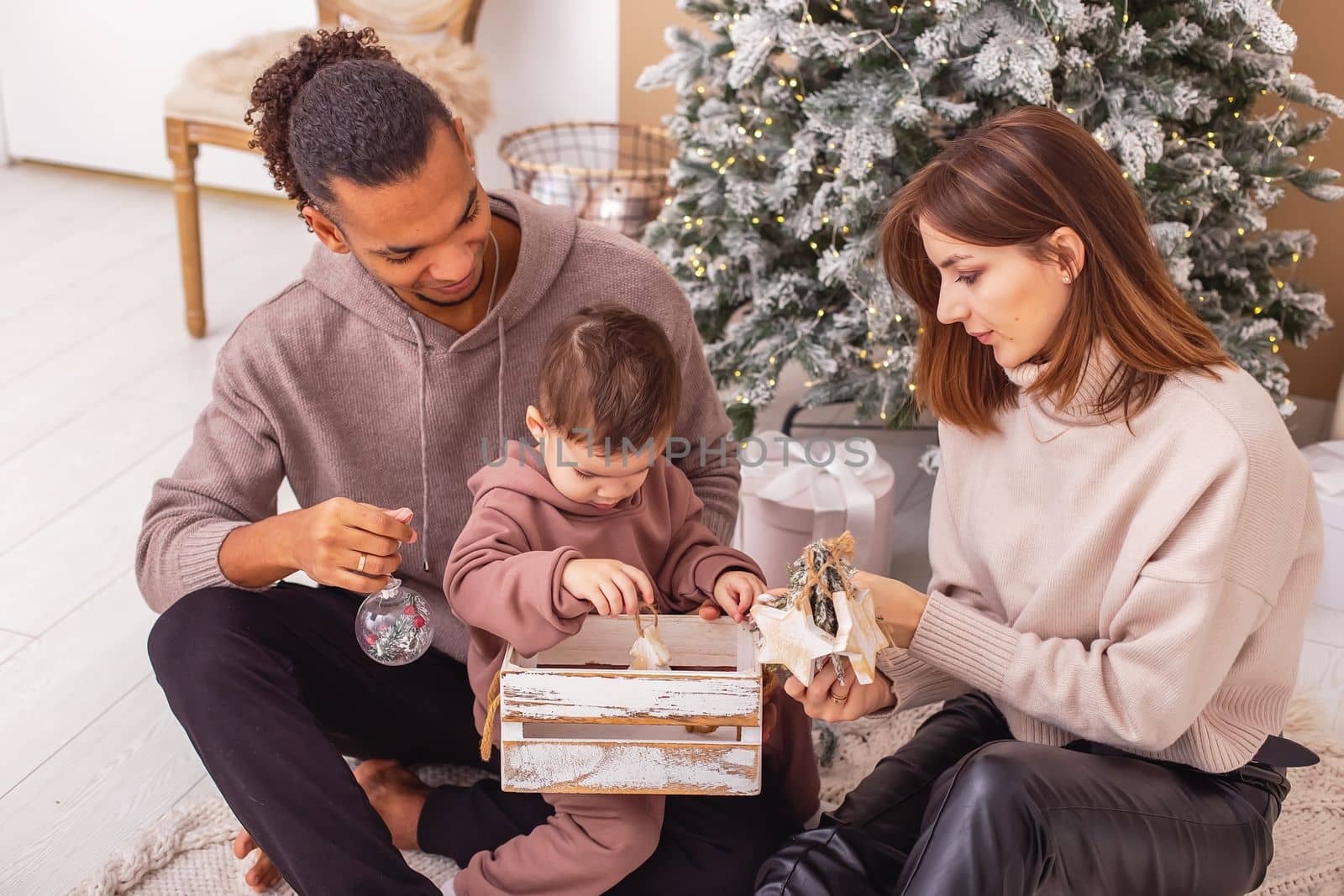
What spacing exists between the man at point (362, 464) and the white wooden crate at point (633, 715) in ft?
0.54

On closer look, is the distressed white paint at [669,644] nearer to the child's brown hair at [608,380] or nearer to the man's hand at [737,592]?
the man's hand at [737,592]

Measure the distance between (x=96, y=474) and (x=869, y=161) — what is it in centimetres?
172

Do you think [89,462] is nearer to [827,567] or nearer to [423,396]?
[423,396]

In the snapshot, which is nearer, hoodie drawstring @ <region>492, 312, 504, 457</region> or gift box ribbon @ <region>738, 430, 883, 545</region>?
hoodie drawstring @ <region>492, 312, 504, 457</region>

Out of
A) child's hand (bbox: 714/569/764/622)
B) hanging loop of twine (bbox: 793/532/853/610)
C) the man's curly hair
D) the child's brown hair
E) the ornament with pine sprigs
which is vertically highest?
the man's curly hair

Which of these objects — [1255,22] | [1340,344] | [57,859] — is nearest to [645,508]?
[57,859]


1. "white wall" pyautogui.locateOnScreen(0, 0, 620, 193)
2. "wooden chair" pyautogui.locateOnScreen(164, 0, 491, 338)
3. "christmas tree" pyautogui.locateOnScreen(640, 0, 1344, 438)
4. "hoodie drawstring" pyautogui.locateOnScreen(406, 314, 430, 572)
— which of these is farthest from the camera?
"white wall" pyautogui.locateOnScreen(0, 0, 620, 193)

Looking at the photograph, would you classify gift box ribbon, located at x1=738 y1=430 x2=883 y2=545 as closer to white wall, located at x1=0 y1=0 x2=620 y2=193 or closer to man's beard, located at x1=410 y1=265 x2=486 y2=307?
man's beard, located at x1=410 y1=265 x2=486 y2=307

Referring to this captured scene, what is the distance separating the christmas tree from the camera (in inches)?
81.2

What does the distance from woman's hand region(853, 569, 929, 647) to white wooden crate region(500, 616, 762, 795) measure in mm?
148

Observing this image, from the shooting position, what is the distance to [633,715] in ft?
4.42

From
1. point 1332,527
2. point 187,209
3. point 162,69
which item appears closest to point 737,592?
point 1332,527

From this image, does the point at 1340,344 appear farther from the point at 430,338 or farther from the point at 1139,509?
the point at 430,338

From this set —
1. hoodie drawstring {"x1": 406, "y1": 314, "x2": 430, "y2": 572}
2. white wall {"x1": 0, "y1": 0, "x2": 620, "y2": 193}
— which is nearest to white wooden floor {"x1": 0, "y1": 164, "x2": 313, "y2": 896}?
white wall {"x1": 0, "y1": 0, "x2": 620, "y2": 193}
